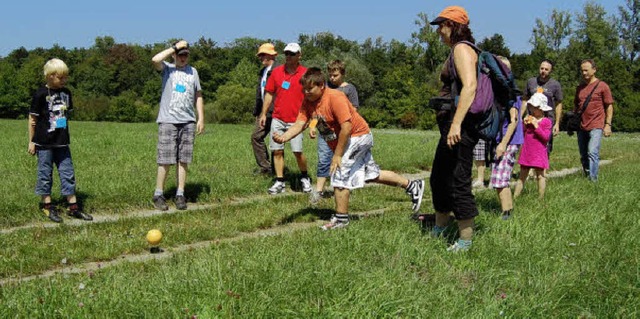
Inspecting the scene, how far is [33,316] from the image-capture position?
3.40m

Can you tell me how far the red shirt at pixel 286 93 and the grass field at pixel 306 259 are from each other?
118 centimetres

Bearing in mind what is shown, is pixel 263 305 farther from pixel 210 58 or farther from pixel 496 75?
pixel 210 58

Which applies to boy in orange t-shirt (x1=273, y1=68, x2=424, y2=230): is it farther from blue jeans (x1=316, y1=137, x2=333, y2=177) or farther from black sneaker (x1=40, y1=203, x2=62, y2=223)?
black sneaker (x1=40, y1=203, x2=62, y2=223)

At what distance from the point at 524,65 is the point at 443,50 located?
35.6ft

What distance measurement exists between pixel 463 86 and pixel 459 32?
1.70 ft

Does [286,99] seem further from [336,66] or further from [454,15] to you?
[454,15]

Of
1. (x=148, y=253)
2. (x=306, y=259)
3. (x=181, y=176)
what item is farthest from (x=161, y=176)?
(x=306, y=259)

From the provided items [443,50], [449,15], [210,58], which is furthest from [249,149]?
[210,58]

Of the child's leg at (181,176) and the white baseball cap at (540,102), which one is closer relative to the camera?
the white baseball cap at (540,102)

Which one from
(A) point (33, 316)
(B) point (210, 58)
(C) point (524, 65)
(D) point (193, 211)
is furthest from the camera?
(B) point (210, 58)

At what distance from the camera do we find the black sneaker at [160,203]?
7.54m

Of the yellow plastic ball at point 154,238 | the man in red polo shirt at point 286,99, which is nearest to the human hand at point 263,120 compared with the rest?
the man in red polo shirt at point 286,99

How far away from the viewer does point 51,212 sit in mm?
6812

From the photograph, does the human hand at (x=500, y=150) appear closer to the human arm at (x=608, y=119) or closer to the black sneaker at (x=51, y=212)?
the human arm at (x=608, y=119)
